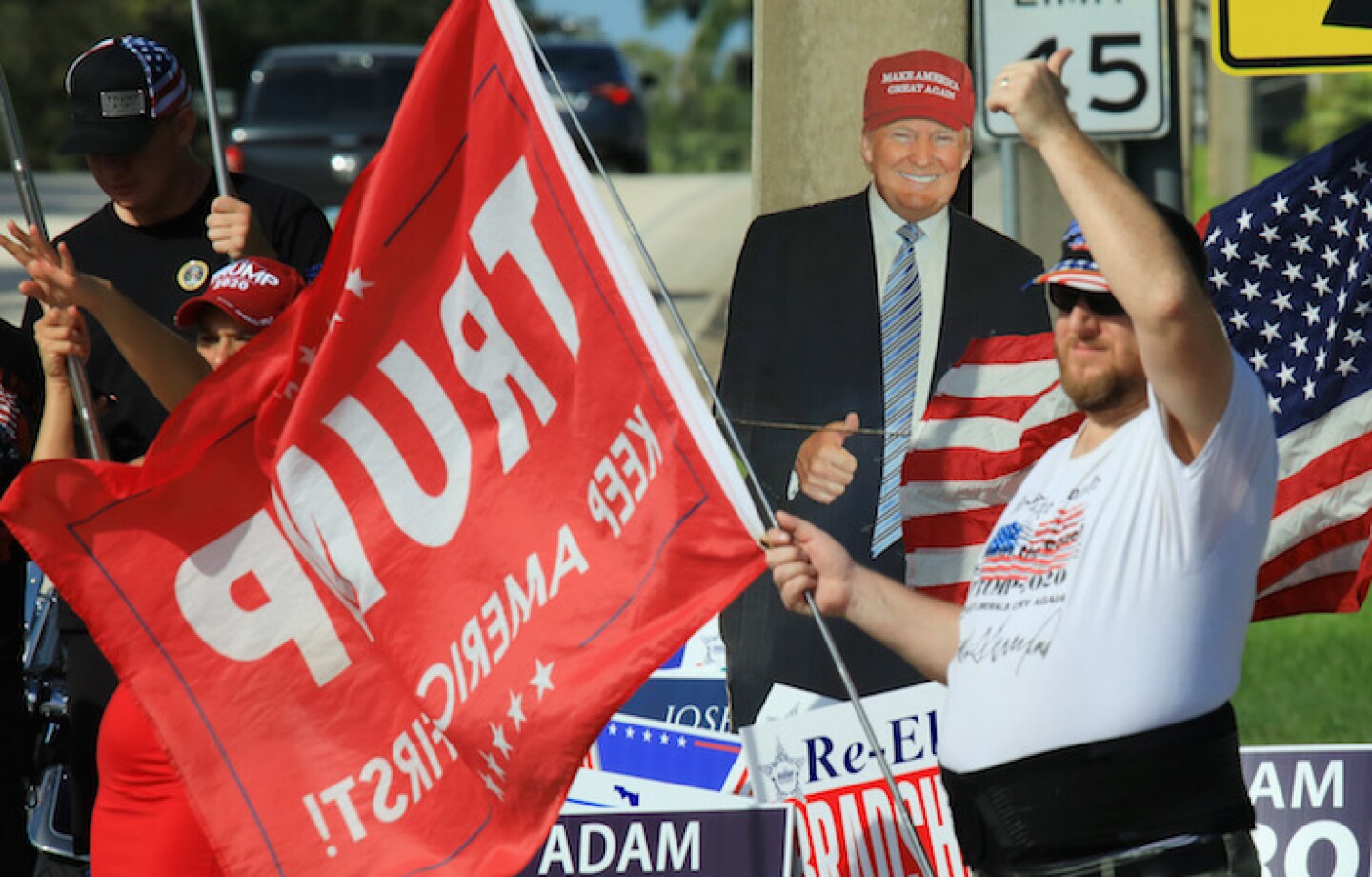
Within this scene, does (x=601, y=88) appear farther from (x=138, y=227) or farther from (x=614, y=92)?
(x=138, y=227)

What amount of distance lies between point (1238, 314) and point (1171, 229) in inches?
78.5

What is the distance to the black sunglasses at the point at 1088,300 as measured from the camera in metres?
3.37

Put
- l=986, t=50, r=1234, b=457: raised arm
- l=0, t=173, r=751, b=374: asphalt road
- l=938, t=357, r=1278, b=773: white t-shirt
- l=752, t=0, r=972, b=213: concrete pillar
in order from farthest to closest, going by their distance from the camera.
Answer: l=0, t=173, r=751, b=374: asphalt road → l=752, t=0, r=972, b=213: concrete pillar → l=938, t=357, r=1278, b=773: white t-shirt → l=986, t=50, r=1234, b=457: raised arm

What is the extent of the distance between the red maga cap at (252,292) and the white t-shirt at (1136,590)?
1831 millimetres

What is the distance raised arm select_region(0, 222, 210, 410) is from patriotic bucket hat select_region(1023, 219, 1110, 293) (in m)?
1.88

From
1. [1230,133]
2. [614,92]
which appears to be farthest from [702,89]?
[1230,133]

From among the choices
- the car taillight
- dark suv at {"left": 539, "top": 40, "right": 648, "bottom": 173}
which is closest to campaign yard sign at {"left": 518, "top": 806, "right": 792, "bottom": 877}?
dark suv at {"left": 539, "top": 40, "right": 648, "bottom": 173}

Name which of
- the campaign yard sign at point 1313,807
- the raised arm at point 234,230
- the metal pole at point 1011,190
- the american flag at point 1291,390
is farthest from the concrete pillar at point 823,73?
the campaign yard sign at point 1313,807

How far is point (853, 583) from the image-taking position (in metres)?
3.86

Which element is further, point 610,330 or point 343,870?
point 343,870

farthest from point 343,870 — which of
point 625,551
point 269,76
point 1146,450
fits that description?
point 269,76

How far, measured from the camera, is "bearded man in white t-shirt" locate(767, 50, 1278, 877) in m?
3.17

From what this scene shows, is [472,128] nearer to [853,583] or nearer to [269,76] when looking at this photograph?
[853,583]
